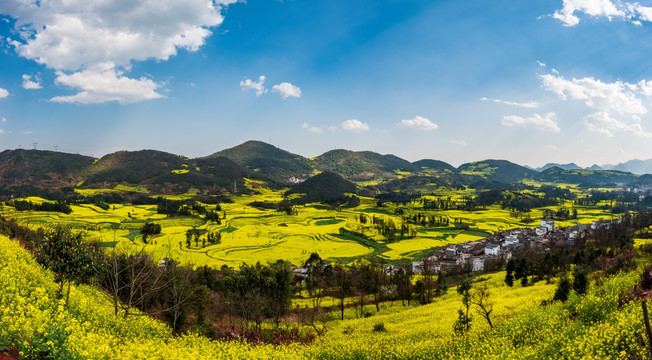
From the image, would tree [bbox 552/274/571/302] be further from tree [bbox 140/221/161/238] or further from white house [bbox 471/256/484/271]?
tree [bbox 140/221/161/238]

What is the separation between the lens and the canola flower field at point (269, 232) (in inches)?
3393

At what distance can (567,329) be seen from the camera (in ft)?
64.9

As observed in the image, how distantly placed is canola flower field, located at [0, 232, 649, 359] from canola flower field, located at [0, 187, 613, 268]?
46.5 meters

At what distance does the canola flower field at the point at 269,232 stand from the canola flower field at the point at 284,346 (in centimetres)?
4651

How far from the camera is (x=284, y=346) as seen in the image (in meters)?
24.3

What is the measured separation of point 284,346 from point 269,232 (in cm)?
9177

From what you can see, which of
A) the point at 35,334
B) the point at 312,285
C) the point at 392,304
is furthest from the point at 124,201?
the point at 35,334

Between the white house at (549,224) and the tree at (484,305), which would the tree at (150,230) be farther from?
the white house at (549,224)

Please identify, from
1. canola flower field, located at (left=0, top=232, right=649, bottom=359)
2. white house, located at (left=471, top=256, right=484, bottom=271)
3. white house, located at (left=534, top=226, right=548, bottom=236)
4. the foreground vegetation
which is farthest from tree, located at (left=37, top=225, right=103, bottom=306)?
white house, located at (left=534, top=226, right=548, bottom=236)

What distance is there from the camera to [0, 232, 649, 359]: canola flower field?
13344 mm

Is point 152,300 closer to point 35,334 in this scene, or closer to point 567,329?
point 35,334

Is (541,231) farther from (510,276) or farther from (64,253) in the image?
(64,253)

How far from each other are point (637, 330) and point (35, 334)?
27.8 m

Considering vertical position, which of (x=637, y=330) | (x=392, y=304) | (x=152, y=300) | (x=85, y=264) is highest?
(x=85, y=264)
